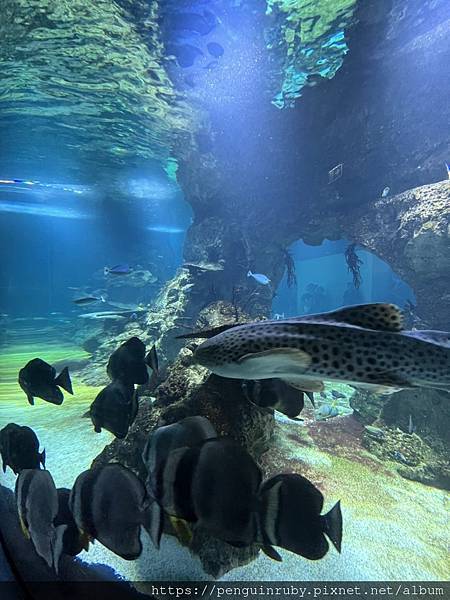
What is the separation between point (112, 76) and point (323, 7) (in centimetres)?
811

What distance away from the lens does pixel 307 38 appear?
34.1 feet

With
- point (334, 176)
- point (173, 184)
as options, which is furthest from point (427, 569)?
point (173, 184)

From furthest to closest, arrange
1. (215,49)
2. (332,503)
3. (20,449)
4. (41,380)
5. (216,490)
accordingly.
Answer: (215,49) → (332,503) → (41,380) → (20,449) → (216,490)

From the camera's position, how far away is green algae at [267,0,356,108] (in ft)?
30.1

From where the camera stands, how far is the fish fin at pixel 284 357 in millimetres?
1789

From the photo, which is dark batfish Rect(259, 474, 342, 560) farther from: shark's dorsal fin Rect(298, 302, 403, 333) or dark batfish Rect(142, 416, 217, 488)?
shark's dorsal fin Rect(298, 302, 403, 333)

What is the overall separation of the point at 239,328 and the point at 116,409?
159cm

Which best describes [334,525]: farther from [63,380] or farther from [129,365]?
[63,380]

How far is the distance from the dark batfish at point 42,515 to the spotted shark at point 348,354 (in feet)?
4.61

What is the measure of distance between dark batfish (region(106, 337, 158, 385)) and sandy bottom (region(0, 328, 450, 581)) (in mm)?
1472

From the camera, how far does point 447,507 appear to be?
482 cm

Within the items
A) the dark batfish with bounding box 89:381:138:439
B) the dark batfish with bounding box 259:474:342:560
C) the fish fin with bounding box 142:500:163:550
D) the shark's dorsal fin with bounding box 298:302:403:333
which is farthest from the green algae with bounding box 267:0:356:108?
the fish fin with bounding box 142:500:163:550

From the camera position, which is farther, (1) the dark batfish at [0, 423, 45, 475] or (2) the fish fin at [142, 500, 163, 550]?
(1) the dark batfish at [0, 423, 45, 475]

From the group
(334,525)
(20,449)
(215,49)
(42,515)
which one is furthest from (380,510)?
(215,49)
